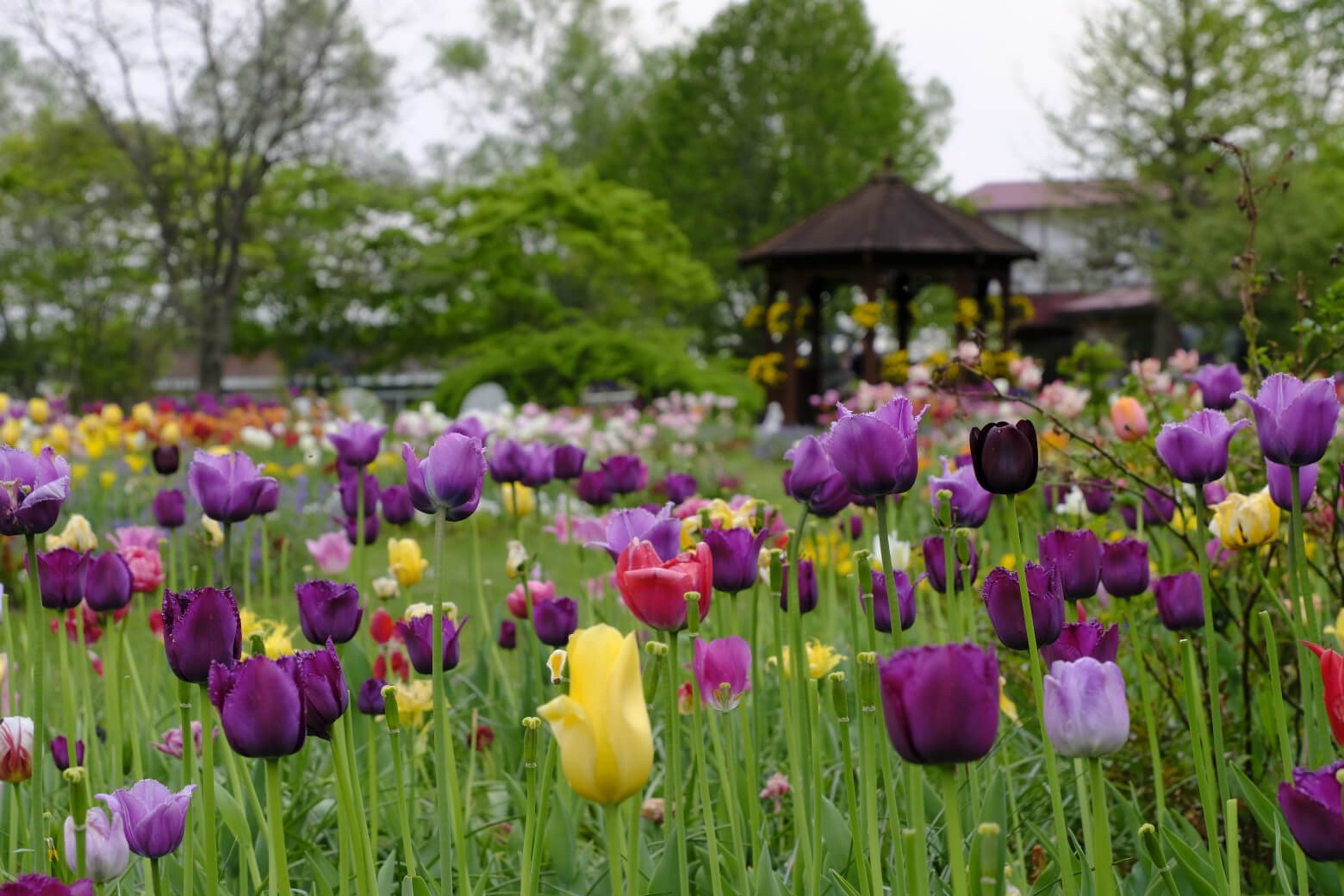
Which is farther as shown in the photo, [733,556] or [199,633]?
[733,556]

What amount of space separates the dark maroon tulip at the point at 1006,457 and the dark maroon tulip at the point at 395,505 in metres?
1.51

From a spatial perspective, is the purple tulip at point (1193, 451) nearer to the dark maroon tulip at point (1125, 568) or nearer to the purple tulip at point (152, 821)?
the dark maroon tulip at point (1125, 568)

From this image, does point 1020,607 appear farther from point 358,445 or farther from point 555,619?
point 358,445

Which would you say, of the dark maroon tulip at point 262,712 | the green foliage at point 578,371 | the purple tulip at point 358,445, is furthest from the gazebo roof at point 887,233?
the dark maroon tulip at point 262,712

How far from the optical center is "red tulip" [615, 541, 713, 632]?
112cm

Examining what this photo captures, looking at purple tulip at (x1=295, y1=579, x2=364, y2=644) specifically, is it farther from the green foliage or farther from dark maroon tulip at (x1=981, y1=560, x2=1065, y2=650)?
the green foliage

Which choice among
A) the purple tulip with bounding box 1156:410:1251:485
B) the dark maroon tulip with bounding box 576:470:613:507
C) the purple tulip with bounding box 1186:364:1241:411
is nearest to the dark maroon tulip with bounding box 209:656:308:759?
the purple tulip with bounding box 1156:410:1251:485

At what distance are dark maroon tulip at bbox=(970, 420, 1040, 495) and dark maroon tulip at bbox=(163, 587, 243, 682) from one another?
30.3 inches

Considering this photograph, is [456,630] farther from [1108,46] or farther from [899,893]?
[1108,46]

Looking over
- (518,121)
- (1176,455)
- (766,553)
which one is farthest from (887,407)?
(518,121)

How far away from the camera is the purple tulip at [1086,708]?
0.96 m

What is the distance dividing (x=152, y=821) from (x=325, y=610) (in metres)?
0.36

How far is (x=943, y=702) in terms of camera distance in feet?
2.68

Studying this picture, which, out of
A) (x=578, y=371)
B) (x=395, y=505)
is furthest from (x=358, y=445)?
(x=578, y=371)
